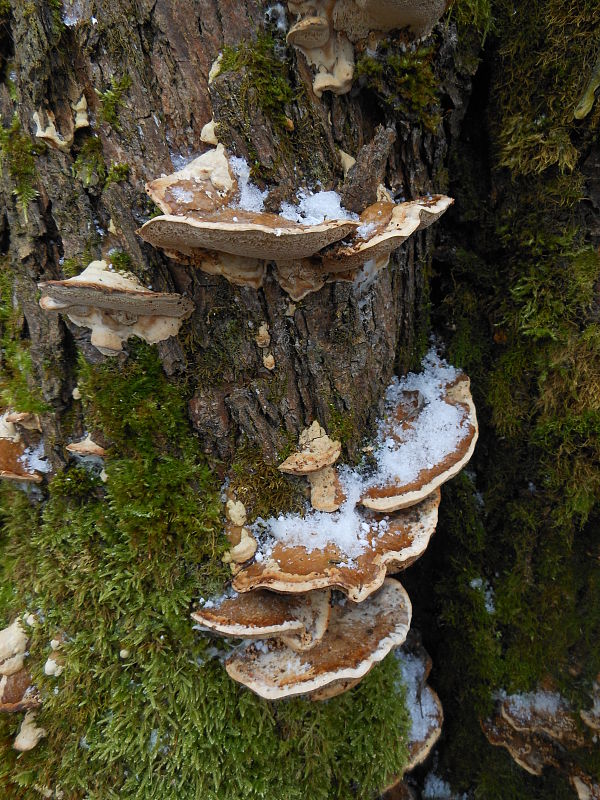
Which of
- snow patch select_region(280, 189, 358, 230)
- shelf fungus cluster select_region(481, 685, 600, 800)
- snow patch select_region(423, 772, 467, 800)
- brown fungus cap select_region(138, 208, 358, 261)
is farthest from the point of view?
snow patch select_region(423, 772, 467, 800)

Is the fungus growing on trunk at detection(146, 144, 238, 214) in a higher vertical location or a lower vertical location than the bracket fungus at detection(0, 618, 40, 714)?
higher

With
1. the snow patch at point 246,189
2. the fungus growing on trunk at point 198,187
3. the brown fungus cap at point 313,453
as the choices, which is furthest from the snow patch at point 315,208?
the brown fungus cap at point 313,453

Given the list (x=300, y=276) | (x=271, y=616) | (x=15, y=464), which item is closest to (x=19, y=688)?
(x=15, y=464)

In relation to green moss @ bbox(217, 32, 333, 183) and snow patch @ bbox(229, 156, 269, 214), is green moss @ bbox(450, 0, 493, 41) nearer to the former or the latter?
green moss @ bbox(217, 32, 333, 183)

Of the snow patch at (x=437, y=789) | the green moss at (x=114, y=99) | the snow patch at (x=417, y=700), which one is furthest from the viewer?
the snow patch at (x=437, y=789)

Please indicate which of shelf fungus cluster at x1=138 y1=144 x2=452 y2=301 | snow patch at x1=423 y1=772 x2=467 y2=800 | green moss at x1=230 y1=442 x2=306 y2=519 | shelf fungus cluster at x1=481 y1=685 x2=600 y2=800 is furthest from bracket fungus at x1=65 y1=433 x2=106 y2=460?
snow patch at x1=423 y1=772 x2=467 y2=800

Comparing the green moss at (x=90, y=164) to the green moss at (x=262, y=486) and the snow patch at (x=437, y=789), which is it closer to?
the green moss at (x=262, y=486)

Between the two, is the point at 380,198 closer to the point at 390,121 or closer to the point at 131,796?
the point at 390,121

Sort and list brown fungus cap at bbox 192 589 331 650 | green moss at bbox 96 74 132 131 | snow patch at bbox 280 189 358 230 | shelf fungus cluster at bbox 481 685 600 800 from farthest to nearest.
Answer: shelf fungus cluster at bbox 481 685 600 800 < brown fungus cap at bbox 192 589 331 650 < green moss at bbox 96 74 132 131 < snow patch at bbox 280 189 358 230
